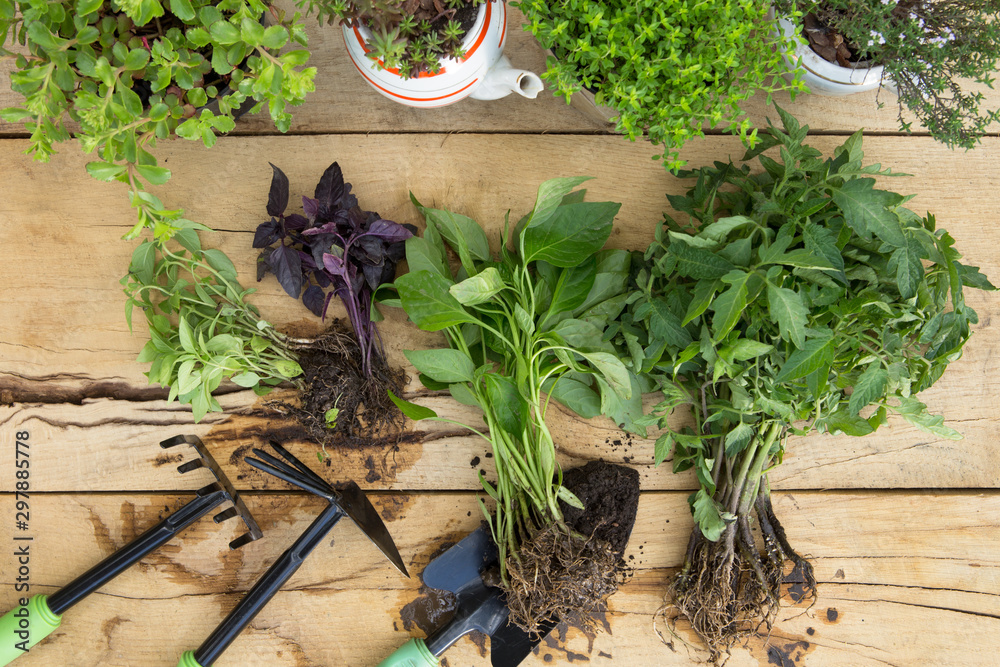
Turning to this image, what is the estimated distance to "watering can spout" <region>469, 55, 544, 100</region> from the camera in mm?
893

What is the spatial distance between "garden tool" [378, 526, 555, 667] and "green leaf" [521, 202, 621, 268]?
526mm

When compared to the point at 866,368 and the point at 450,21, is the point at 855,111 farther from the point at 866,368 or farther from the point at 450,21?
the point at 450,21

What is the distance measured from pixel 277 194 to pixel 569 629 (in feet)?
3.16

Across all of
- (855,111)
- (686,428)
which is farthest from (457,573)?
(855,111)

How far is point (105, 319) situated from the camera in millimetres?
1155

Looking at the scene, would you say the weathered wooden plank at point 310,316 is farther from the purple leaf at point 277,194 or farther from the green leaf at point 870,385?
the green leaf at point 870,385

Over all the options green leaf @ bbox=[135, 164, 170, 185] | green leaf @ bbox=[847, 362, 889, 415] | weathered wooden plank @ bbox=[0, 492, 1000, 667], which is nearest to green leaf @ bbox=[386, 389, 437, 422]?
weathered wooden plank @ bbox=[0, 492, 1000, 667]

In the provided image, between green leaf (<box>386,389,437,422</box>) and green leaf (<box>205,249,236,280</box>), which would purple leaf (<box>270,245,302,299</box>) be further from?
green leaf (<box>386,389,437,422</box>)

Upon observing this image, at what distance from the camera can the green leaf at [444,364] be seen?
97 cm

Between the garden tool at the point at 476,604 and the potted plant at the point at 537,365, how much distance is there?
0.12 ft

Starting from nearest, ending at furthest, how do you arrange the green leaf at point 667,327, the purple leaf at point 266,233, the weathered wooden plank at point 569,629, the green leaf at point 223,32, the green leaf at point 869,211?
the green leaf at point 223,32 < the green leaf at point 869,211 < the green leaf at point 667,327 < the purple leaf at point 266,233 < the weathered wooden plank at point 569,629

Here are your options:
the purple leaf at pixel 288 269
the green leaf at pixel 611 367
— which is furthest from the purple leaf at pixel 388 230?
the green leaf at pixel 611 367

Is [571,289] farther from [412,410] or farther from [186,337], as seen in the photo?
[186,337]

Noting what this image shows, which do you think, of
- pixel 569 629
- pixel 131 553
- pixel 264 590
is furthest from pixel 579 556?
pixel 131 553
